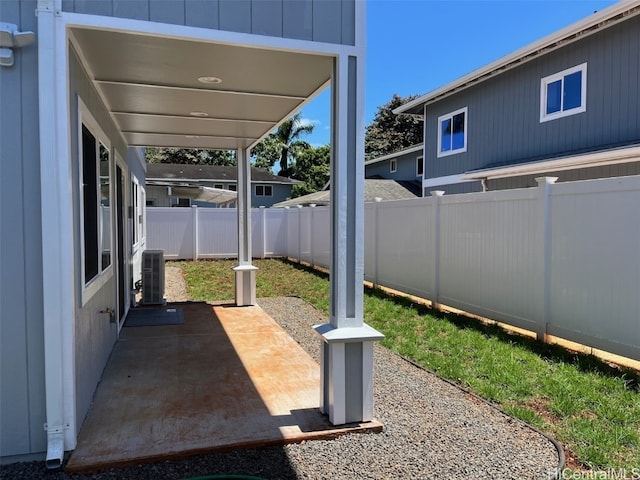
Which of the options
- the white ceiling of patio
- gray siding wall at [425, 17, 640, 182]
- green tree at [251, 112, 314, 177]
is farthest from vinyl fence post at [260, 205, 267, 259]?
green tree at [251, 112, 314, 177]

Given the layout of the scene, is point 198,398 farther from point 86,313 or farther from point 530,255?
point 530,255

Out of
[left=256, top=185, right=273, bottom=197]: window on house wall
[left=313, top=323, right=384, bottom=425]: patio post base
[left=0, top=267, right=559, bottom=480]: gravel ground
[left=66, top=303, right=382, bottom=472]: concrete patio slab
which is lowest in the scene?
[left=0, top=267, right=559, bottom=480]: gravel ground

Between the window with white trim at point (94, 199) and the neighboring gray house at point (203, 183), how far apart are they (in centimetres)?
1219

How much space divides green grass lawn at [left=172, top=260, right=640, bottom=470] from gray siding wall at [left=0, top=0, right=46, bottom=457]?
344cm

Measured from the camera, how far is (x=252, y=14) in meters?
3.17

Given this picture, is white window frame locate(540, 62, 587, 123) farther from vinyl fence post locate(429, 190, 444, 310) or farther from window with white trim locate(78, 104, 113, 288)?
window with white trim locate(78, 104, 113, 288)

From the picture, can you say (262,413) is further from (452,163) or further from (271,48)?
(452,163)

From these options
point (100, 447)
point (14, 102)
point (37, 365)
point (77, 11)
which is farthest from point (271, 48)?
point (100, 447)

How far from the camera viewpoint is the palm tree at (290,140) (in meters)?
35.2

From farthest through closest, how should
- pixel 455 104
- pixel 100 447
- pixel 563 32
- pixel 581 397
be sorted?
1. pixel 455 104
2. pixel 563 32
3. pixel 581 397
4. pixel 100 447

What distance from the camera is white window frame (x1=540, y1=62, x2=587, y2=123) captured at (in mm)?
9375

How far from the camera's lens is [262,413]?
11.9 feet

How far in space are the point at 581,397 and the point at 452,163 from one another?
10.3 m

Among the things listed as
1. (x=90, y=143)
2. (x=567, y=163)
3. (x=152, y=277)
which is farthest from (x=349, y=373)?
(x=567, y=163)
